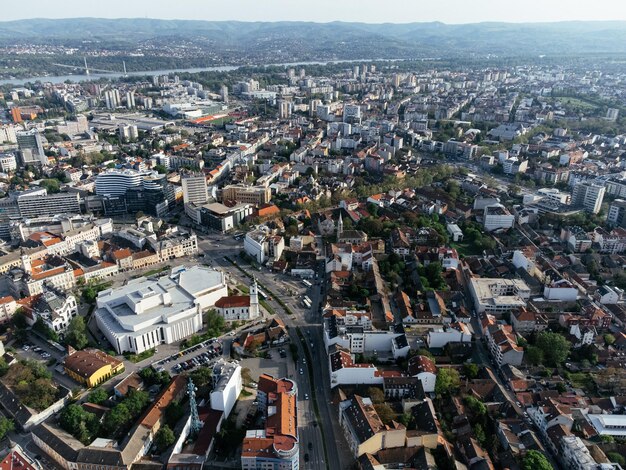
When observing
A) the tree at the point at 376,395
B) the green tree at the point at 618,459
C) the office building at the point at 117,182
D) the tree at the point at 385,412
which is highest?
the office building at the point at 117,182

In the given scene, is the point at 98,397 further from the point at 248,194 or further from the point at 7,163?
the point at 7,163

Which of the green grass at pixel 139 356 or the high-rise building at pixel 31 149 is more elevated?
the high-rise building at pixel 31 149

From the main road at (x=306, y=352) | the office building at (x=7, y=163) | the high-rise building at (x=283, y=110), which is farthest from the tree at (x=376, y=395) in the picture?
the high-rise building at (x=283, y=110)

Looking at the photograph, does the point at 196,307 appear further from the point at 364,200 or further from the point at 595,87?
the point at 595,87

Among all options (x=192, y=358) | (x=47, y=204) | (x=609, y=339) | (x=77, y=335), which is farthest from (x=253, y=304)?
(x=47, y=204)

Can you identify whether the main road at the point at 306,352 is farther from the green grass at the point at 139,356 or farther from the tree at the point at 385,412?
the green grass at the point at 139,356

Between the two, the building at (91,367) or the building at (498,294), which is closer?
the building at (91,367)

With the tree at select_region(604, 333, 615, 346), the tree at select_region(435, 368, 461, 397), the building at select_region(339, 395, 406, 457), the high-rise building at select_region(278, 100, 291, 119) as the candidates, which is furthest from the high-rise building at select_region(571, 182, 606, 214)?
the high-rise building at select_region(278, 100, 291, 119)
